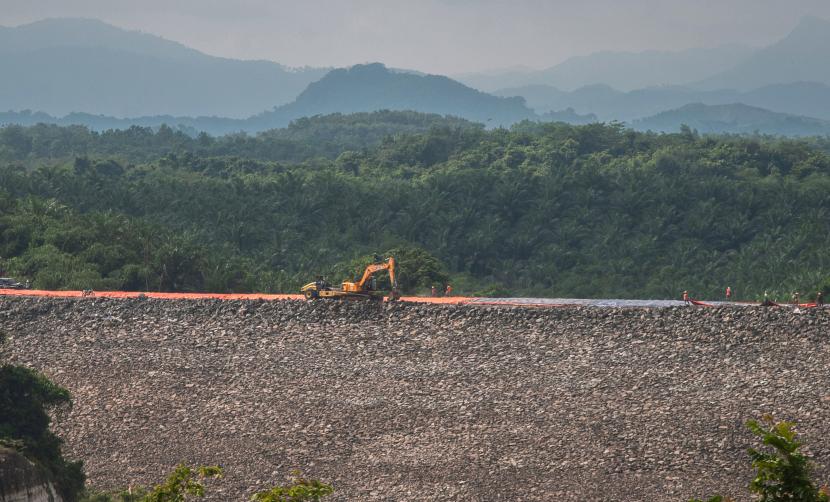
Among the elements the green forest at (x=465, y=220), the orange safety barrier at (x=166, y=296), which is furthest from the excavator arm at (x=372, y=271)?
the green forest at (x=465, y=220)

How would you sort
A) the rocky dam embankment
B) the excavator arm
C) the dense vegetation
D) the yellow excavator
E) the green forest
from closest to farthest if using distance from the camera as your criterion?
the rocky dam embankment → the dense vegetation → the yellow excavator → the excavator arm → the green forest

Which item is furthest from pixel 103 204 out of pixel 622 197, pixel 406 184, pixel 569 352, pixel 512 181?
pixel 569 352

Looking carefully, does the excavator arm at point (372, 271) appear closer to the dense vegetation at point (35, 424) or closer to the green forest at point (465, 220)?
the dense vegetation at point (35, 424)

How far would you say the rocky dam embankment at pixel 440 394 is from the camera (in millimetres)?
27297

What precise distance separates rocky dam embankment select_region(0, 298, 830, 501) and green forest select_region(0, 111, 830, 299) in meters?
14.6

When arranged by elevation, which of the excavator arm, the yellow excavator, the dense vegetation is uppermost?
the excavator arm

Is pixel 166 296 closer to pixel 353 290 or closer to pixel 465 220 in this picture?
pixel 353 290

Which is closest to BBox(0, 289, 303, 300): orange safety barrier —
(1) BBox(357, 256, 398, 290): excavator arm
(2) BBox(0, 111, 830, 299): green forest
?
(1) BBox(357, 256, 398, 290): excavator arm

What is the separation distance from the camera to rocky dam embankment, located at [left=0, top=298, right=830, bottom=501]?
27297 millimetres

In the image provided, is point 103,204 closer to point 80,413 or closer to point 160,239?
point 160,239

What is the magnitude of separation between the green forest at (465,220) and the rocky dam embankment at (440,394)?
1461cm

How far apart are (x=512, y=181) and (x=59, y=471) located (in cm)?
5699

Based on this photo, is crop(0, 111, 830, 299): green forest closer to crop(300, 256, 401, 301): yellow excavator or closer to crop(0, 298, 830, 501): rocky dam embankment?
crop(300, 256, 401, 301): yellow excavator

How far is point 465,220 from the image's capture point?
7719 centimetres
